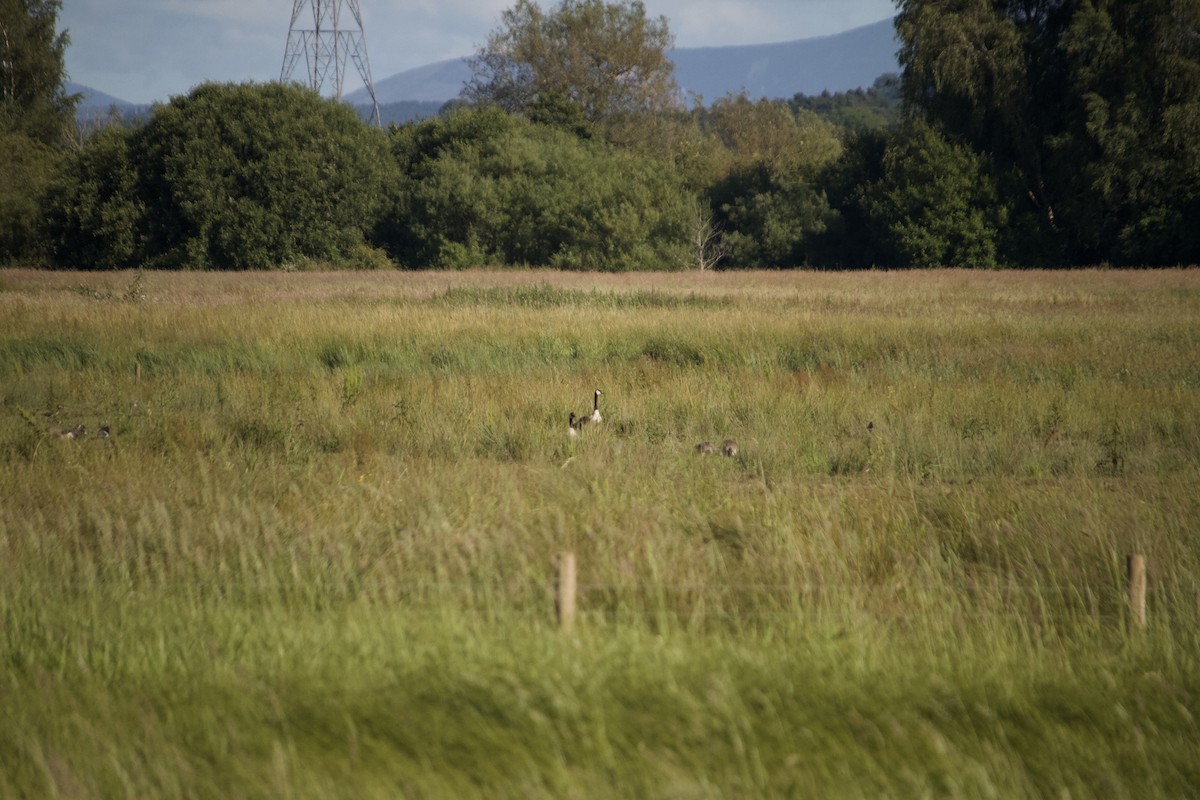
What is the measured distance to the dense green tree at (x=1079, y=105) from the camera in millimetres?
40969

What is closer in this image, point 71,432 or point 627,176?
point 71,432

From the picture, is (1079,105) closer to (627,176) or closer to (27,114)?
(627,176)

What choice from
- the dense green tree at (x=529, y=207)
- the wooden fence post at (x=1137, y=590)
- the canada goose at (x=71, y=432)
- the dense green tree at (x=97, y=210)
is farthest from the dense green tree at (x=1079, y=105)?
the wooden fence post at (x=1137, y=590)

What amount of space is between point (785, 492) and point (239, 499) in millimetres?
4055

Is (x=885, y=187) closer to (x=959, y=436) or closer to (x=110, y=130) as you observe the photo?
(x=110, y=130)

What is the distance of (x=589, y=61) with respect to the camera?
65250 mm

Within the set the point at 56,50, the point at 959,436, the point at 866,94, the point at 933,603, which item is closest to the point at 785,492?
the point at 933,603

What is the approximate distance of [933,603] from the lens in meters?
5.92

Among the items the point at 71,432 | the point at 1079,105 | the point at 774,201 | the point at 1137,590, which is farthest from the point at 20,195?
the point at 1137,590

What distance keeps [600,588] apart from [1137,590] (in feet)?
8.91

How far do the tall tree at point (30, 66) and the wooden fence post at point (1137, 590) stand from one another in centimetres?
5397

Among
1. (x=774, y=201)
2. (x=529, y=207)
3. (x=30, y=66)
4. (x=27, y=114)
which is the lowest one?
(x=774, y=201)

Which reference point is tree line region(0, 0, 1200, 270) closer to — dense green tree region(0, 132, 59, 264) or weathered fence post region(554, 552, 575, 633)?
dense green tree region(0, 132, 59, 264)

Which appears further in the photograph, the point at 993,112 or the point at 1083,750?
the point at 993,112
